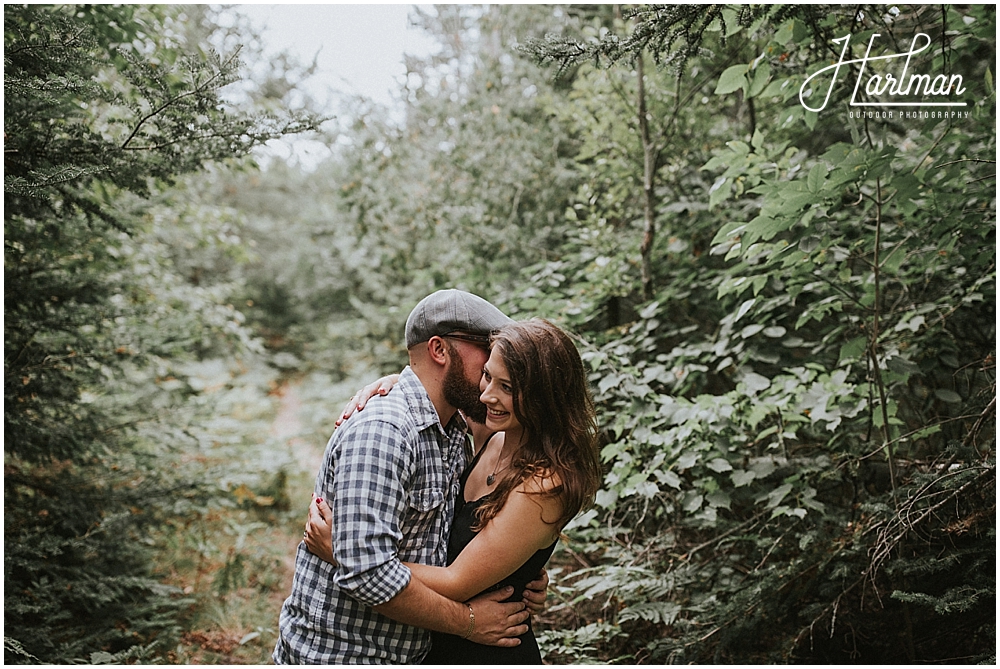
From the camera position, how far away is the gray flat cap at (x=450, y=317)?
202cm

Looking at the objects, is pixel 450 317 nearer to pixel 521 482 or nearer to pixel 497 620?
pixel 521 482

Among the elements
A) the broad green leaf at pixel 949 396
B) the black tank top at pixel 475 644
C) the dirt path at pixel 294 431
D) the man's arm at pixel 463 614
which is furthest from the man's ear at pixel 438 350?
the dirt path at pixel 294 431

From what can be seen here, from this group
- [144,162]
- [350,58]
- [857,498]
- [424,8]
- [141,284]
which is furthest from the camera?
[424,8]

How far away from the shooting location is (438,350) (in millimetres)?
2023

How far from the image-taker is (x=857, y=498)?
3.03 metres

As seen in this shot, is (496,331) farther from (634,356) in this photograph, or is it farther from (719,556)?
(634,356)

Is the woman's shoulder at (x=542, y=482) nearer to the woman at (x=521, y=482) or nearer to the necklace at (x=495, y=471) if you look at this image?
the woman at (x=521, y=482)

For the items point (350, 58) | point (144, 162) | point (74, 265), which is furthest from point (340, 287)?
point (144, 162)

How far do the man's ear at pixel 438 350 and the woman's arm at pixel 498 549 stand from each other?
481 mm

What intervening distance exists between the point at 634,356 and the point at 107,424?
367 centimetres

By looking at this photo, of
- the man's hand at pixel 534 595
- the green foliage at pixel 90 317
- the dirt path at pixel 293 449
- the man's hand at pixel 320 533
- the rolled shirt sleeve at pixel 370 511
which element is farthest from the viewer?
the dirt path at pixel 293 449

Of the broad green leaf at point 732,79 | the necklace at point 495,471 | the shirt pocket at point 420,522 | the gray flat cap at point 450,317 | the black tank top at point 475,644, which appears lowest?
the black tank top at point 475,644

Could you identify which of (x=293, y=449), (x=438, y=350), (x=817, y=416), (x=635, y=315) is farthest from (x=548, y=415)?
(x=293, y=449)

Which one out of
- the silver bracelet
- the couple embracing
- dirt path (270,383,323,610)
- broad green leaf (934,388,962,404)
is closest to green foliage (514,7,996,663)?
broad green leaf (934,388,962,404)
